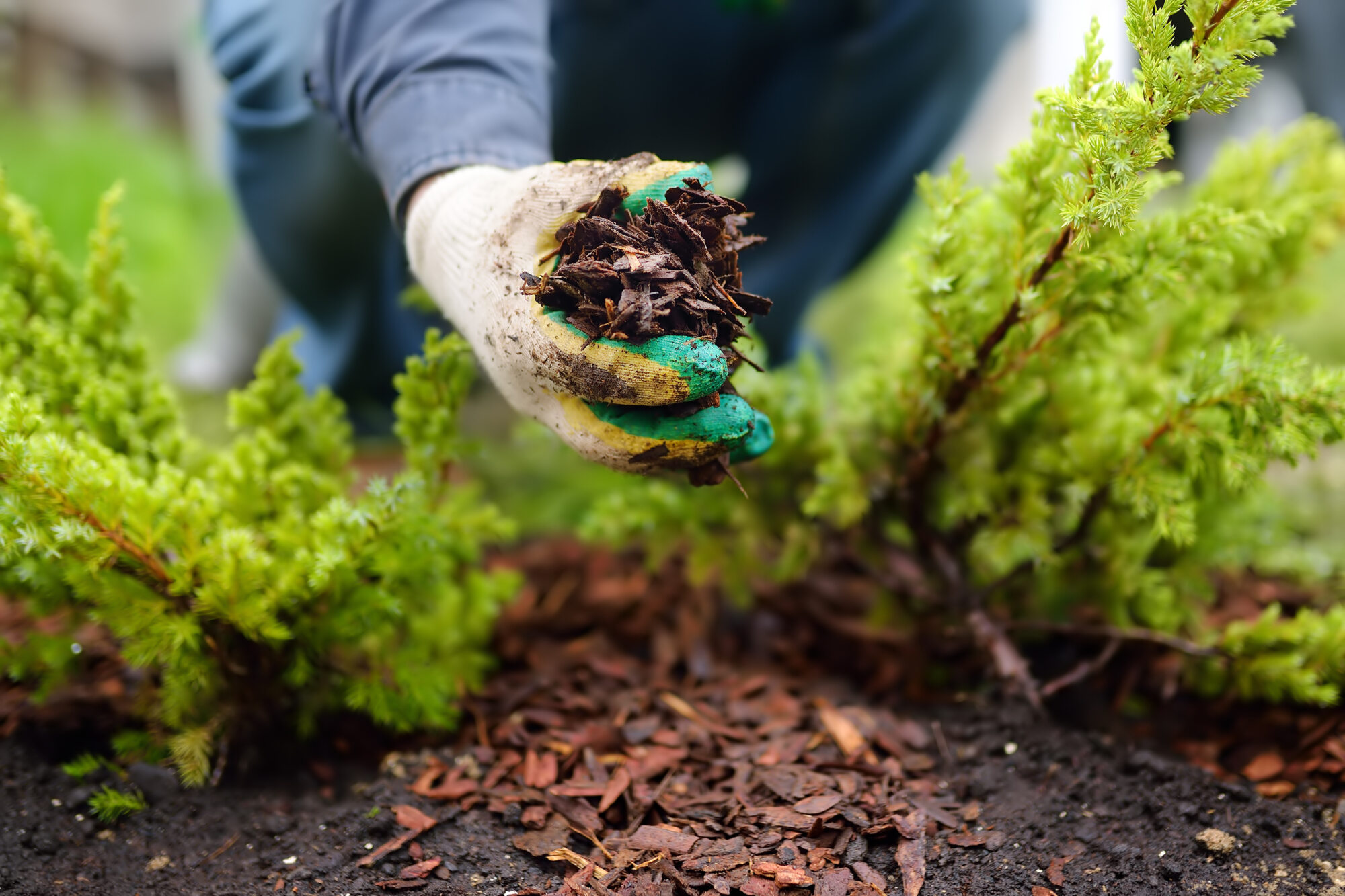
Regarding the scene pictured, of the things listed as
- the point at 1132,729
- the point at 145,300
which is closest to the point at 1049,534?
the point at 1132,729

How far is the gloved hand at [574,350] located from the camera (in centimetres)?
119

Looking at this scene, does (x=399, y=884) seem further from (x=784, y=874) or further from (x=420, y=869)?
(x=784, y=874)

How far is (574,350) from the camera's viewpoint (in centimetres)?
122

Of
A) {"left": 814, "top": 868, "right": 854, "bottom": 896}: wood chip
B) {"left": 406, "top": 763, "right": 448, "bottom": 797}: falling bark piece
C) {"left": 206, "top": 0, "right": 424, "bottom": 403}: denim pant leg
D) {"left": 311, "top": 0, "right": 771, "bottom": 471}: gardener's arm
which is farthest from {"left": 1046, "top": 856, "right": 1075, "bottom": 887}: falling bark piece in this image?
{"left": 206, "top": 0, "right": 424, "bottom": 403}: denim pant leg

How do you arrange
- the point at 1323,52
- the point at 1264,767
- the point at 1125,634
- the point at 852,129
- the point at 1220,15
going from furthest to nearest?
the point at 852,129 → the point at 1323,52 → the point at 1125,634 → the point at 1264,767 → the point at 1220,15

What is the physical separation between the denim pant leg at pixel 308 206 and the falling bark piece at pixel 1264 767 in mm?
2553

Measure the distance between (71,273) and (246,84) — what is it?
919 mm

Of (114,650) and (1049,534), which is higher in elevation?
(1049,534)

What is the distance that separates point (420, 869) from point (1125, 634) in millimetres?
1376

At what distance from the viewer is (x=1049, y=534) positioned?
1.83 metres

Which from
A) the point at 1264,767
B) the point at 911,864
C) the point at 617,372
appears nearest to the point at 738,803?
the point at 911,864

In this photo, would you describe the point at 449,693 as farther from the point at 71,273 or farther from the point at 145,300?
the point at 145,300

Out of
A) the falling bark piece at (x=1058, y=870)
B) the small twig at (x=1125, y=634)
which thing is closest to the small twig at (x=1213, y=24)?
the small twig at (x=1125, y=634)

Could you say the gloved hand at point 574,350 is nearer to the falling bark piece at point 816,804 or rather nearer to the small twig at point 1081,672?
the falling bark piece at point 816,804
